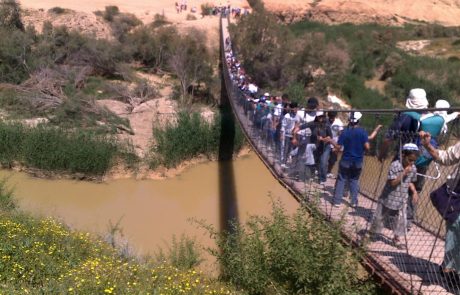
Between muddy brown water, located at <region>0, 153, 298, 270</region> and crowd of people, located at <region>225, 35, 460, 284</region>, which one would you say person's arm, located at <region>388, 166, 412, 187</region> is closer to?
crowd of people, located at <region>225, 35, 460, 284</region>

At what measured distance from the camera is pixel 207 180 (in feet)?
43.0

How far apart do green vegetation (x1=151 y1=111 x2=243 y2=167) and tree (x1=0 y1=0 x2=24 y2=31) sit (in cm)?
1460

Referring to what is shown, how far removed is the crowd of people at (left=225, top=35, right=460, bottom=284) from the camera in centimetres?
327

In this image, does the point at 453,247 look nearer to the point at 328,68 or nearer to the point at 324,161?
the point at 324,161

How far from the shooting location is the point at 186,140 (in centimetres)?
1366

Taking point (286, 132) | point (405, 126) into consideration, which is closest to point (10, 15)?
point (286, 132)

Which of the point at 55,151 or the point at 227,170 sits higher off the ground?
the point at 55,151

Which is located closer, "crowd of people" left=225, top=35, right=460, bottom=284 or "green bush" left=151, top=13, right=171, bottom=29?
"crowd of people" left=225, top=35, right=460, bottom=284

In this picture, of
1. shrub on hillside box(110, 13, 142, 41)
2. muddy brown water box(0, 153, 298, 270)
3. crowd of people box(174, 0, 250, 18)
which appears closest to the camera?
muddy brown water box(0, 153, 298, 270)

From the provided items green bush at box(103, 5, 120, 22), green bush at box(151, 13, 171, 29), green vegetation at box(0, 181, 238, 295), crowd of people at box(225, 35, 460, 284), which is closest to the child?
crowd of people at box(225, 35, 460, 284)

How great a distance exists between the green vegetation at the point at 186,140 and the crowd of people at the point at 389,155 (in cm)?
629

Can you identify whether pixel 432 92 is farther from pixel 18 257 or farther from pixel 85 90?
pixel 18 257

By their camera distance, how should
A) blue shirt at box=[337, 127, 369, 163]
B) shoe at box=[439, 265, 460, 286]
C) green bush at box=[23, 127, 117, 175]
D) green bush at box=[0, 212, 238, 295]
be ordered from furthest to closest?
green bush at box=[23, 127, 117, 175] < green bush at box=[0, 212, 238, 295] < blue shirt at box=[337, 127, 369, 163] < shoe at box=[439, 265, 460, 286]

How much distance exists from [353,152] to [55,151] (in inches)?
373
